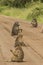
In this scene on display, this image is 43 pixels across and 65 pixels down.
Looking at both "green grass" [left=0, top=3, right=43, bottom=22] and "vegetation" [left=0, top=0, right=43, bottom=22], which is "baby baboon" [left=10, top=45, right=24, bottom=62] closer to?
"vegetation" [left=0, top=0, right=43, bottom=22]

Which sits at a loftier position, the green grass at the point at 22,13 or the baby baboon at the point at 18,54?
the baby baboon at the point at 18,54

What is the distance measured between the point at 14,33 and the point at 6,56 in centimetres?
532

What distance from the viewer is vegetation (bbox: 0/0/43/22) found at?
83.0 ft

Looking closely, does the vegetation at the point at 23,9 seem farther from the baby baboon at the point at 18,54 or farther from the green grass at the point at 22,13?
the baby baboon at the point at 18,54

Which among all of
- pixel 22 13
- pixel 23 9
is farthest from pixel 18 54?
pixel 23 9

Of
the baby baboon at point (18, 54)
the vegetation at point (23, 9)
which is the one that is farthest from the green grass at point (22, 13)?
the baby baboon at point (18, 54)

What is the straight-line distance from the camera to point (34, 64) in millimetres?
8875

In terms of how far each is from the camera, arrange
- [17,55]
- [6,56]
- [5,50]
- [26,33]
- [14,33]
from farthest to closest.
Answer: [26,33] < [14,33] < [5,50] < [6,56] < [17,55]

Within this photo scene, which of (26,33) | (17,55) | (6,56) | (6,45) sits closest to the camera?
(17,55)

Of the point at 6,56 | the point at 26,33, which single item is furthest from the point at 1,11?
the point at 6,56

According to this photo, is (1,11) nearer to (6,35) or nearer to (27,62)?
A: (6,35)

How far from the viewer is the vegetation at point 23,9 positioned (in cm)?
2531

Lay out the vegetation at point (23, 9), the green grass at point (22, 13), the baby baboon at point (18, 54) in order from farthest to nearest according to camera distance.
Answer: the vegetation at point (23, 9)
the green grass at point (22, 13)
the baby baboon at point (18, 54)

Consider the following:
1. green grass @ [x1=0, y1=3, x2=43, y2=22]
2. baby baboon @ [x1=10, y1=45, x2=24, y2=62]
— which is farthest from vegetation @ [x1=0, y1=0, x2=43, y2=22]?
baby baboon @ [x1=10, y1=45, x2=24, y2=62]
